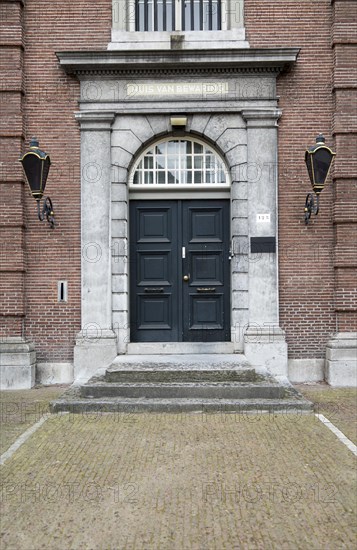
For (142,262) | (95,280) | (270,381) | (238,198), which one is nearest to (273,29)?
(238,198)

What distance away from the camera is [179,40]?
8.92 m

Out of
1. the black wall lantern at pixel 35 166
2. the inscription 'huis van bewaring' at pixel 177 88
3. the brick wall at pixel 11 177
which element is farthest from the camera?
the inscription 'huis van bewaring' at pixel 177 88

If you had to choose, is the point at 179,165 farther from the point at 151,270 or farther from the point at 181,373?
the point at 181,373

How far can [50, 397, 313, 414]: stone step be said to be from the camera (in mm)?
6602

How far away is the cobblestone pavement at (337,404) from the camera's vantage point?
6215mm

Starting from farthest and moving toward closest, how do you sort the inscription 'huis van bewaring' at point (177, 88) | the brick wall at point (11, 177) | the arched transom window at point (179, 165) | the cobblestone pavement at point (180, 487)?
the arched transom window at point (179, 165)
the inscription 'huis van bewaring' at point (177, 88)
the brick wall at point (11, 177)
the cobblestone pavement at point (180, 487)

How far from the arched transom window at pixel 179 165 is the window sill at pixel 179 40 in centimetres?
174

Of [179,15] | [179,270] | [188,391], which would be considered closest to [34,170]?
[179,270]

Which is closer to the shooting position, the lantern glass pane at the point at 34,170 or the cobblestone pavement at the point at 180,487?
the cobblestone pavement at the point at 180,487

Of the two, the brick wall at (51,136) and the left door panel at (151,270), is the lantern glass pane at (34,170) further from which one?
the left door panel at (151,270)

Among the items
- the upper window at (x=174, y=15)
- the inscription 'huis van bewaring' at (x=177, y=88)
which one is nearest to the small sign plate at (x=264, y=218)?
the inscription 'huis van bewaring' at (x=177, y=88)

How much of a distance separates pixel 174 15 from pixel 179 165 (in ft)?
9.53

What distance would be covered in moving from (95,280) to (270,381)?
3750 mm

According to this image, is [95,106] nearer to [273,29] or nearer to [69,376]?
[273,29]
